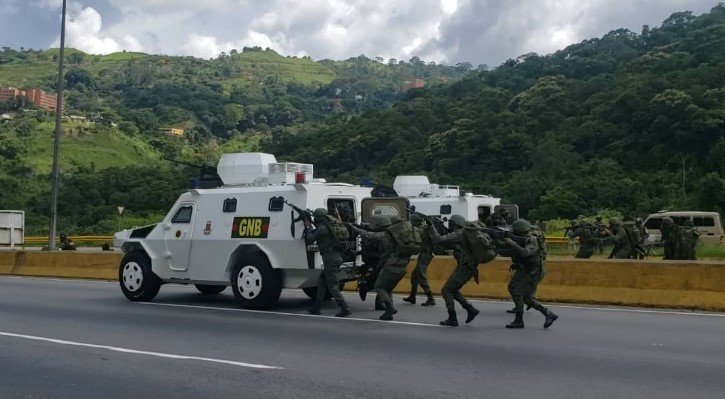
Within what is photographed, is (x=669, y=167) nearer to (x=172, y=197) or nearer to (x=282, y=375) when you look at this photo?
(x=172, y=197)

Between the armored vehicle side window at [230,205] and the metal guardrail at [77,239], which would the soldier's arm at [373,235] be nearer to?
the armored vehicle side window at [230,205]

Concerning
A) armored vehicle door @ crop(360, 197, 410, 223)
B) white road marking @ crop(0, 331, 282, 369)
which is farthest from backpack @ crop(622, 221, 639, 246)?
white road marking @ crop(0, 331, 282, 369)

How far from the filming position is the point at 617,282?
44.6 ft

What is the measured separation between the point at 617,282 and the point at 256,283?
6285mm

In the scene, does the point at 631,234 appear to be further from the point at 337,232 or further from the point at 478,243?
the point at 337,232

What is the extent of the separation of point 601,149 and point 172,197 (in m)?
31.8

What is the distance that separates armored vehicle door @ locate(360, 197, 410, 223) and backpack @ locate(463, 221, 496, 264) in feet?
7.42

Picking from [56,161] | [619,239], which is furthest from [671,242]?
[56,161]

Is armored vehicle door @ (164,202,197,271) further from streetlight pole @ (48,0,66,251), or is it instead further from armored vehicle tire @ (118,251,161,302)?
streetlight pole @ (48,0,66,251)

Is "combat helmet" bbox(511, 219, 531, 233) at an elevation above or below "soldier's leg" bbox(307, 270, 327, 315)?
above

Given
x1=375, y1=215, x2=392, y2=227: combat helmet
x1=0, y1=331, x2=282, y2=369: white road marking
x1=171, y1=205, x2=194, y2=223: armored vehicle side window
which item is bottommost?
x1=0, y1=331, x2=282, y2=369: white road marking

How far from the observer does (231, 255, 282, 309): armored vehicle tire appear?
12.3 m

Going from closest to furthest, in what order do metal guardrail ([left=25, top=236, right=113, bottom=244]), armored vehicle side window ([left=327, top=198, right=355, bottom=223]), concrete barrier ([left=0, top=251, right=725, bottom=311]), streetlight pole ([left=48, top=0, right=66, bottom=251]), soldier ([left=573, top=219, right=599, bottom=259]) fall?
armored vehicle side window ([left=327, top=198, right=355, bottom=223]) → concrete barrier ([left=0, top=251, right=725, bottom=311]) → soldier ([left=573, top=219, right=599, bottom=259]) → streetlight pole ([left=48, top=0, right=66, bottom=251]) → metal guardrail ([left=25, top=236, right=113, bottom=244])

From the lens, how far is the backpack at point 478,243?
10453 mm
